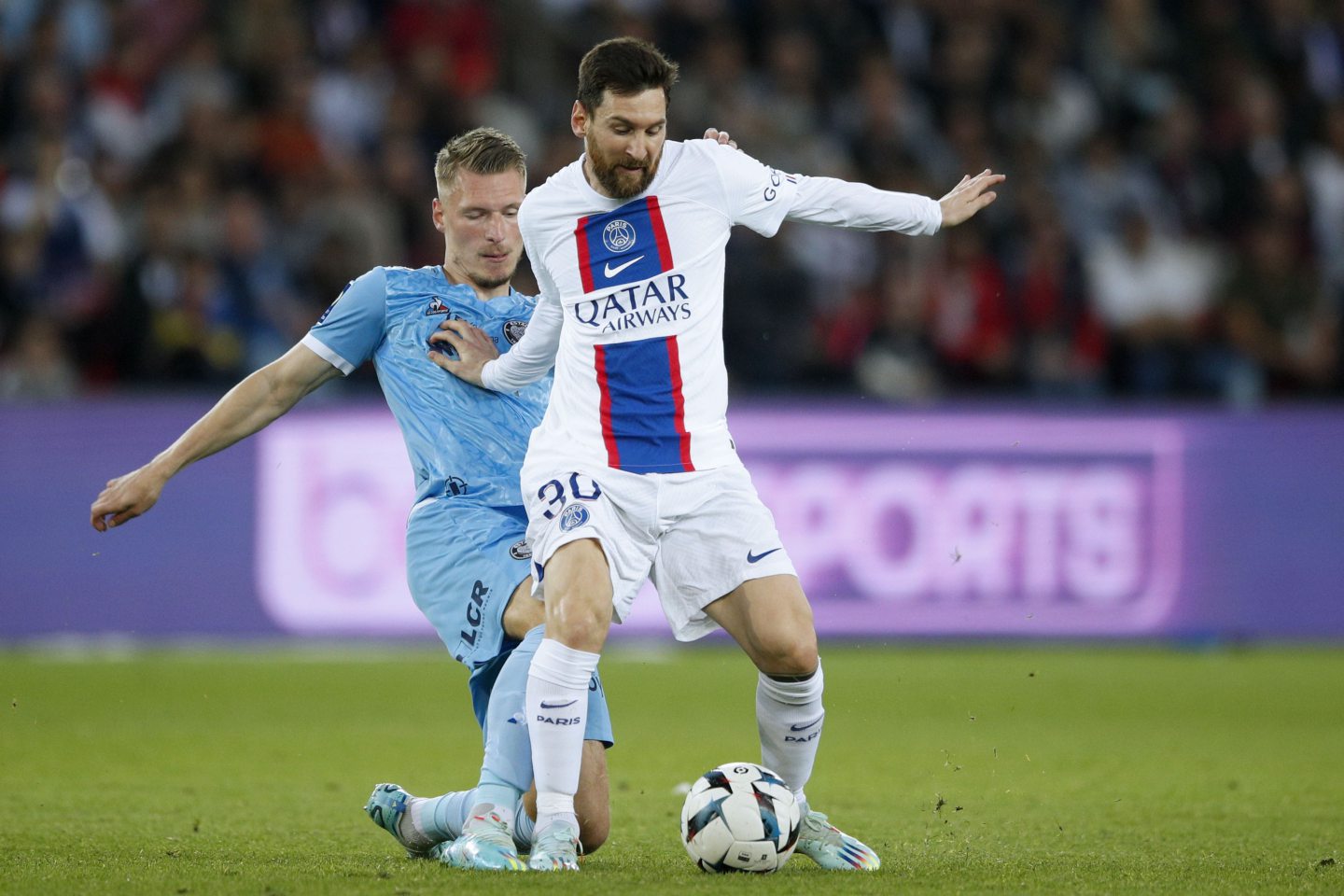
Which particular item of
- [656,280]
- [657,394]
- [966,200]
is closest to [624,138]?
[656,280]

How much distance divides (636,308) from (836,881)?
170cm

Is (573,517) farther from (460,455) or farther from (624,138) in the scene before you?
(624,138)

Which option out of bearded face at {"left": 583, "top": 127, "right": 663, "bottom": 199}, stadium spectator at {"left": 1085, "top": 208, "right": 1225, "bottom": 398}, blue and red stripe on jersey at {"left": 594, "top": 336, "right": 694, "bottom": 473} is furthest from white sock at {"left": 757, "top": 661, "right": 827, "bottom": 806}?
stadium spectator at {"left": 1085, "top": 208, "right": 1225, "bottom": 398}

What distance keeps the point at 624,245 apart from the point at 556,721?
1.37 meters

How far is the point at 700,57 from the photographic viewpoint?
16047mm

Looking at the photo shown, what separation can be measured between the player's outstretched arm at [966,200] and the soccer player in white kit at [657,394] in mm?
10

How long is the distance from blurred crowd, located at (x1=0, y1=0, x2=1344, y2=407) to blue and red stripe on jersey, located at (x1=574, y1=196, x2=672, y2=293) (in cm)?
815

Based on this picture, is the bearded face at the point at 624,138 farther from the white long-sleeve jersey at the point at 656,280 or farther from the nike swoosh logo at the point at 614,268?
the nike swoosh logo at the point at 614,268

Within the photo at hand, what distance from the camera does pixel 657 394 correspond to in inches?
215

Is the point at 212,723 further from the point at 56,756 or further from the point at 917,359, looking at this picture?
the point at 917,359

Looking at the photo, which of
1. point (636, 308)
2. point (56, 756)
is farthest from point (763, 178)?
point (56, 756)

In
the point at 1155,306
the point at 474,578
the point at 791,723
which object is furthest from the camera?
the point at 1155,306

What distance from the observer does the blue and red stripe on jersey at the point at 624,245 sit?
215 inches

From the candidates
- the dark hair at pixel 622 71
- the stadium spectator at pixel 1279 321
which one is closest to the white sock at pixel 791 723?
the dark hair at pixel 622 71
